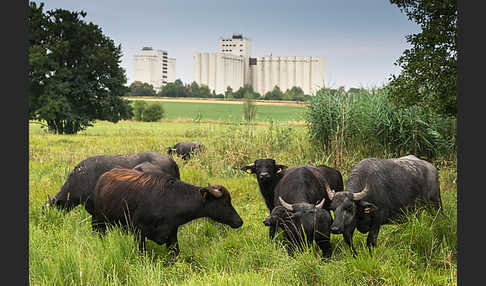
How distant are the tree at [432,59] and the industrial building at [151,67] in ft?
177

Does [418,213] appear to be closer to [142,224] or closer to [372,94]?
[142,224]

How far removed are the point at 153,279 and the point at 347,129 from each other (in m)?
9.18

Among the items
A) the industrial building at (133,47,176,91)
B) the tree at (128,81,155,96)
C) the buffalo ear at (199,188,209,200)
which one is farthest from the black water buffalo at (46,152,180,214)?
the industrial building at (133,47,176,91)

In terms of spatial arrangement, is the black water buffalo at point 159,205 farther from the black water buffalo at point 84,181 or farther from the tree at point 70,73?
the tree at point 70,73

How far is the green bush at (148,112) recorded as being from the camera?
46.7m

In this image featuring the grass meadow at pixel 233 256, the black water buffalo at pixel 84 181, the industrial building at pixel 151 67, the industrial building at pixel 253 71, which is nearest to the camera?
the grass meadow at pixel 233 256

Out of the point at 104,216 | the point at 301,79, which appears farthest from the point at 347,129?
the point at 301,79

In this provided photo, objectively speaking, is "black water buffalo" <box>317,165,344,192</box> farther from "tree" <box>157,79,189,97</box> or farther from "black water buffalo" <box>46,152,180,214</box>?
"tree" <box>157,79,189,97</box>

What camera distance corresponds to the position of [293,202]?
6.36 meters

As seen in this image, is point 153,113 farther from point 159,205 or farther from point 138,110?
point 159,205

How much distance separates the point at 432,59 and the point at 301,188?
12.1ft

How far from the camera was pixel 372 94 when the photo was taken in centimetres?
1408

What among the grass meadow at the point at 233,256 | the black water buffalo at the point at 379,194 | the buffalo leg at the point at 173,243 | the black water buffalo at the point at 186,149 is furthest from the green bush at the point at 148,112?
the buffalo leg at the point at 173,243

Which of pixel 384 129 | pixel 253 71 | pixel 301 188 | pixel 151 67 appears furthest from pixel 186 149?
pixel 151 67
